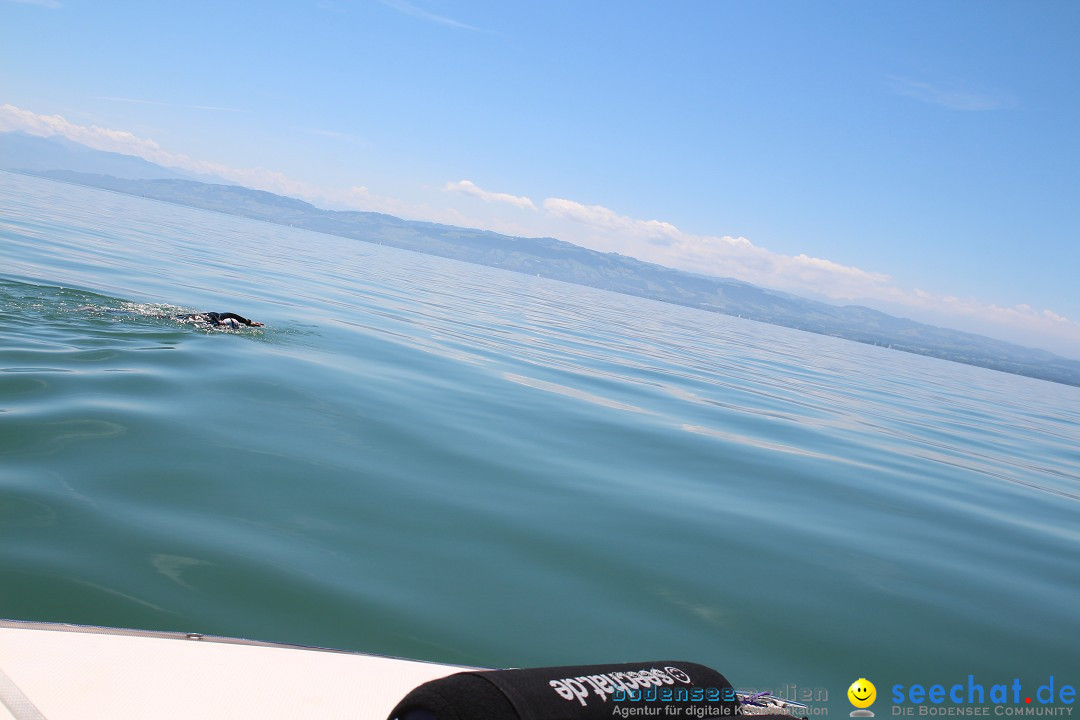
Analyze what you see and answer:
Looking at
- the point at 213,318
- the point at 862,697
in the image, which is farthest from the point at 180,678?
the point at 213,318

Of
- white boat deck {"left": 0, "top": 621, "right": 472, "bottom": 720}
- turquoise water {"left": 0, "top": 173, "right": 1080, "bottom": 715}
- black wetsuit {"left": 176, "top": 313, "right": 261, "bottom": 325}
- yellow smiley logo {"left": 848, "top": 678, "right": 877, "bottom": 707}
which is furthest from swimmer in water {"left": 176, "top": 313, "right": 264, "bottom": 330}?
yellow smiley logo {"left": 848, "top": 678, "right": 877, "bottom": 707}

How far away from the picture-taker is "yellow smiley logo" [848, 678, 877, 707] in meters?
4.54

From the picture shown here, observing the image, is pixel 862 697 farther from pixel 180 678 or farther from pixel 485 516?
pixel 180 678

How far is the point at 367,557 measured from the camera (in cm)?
544

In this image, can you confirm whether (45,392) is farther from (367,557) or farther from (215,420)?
(367,557)

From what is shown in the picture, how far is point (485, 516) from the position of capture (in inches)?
266

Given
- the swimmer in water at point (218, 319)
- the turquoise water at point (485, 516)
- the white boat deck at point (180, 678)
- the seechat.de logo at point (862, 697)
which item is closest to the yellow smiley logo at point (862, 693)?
the seechat.de logo at point (862, 697)

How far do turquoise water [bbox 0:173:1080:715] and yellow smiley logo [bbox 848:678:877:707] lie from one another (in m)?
0.10

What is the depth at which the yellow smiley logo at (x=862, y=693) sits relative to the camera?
4.54 metres

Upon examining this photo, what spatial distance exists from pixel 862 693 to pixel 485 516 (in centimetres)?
327

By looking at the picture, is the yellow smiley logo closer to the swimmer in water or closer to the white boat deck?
the white boat deck

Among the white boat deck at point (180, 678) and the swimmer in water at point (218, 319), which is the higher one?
the swimmer in water at point (218, 319)

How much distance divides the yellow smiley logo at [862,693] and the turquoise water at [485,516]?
10 centimetres

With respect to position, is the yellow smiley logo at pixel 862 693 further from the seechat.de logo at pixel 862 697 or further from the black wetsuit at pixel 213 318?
the black wetsuit at pixel 213 318
